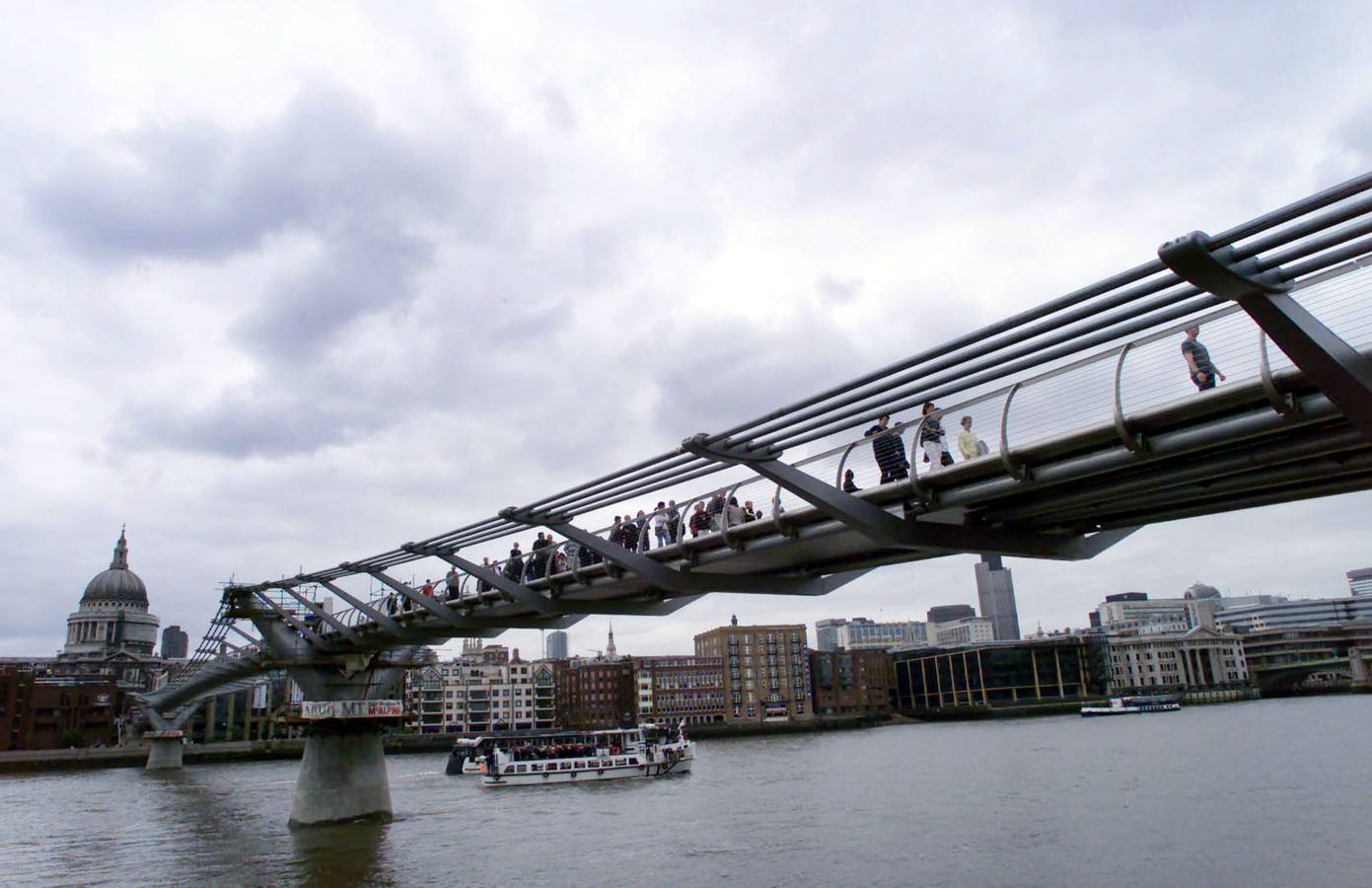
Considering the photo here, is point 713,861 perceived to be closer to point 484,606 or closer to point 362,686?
Answer: point 484,606

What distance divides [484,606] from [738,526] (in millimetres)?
11544

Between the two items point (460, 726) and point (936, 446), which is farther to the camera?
point (460, 726)

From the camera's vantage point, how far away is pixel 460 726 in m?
111

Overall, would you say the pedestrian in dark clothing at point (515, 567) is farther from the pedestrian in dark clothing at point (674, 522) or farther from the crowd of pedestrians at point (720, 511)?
the pedestrian in dark clothing at point (674, 522)

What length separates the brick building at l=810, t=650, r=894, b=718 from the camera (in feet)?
412

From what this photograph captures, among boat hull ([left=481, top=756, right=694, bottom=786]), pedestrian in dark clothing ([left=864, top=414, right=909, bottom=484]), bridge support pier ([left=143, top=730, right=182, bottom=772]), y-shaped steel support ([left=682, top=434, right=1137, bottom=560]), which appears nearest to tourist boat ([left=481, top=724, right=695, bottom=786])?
boat hull ([left=481, top=756, right=694, bottom=786])

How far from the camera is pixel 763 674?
12162cm

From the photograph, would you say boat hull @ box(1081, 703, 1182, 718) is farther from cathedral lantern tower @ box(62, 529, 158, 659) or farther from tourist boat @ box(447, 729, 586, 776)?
cathedral lantern tower @ box(62, 529, 158, 659)

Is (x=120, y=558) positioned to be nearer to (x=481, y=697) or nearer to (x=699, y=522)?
(x=481, y=697)

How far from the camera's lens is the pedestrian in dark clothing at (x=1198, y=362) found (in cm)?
925

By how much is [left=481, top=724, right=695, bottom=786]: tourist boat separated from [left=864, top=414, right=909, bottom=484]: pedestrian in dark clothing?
45.0 metres

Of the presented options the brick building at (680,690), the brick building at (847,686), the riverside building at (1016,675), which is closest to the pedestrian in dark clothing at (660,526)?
the brick building at (680,690)

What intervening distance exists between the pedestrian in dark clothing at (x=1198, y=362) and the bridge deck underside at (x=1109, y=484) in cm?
20

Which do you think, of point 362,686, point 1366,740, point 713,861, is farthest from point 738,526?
point 1366,740
